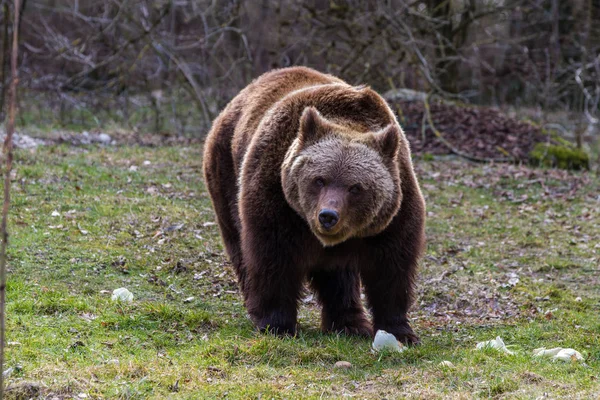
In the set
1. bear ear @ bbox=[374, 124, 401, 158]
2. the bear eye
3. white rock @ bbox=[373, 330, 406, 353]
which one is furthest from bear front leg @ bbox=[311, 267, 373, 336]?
bear ear @ bbox=[374, 124, 401, 158]

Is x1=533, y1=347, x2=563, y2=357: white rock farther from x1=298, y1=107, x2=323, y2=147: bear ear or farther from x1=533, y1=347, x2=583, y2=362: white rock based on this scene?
x1=298, y1=107, x2=323, y2=147: bear ear

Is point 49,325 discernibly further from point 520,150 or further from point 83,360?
point 520,150

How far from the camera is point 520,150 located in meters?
15.2

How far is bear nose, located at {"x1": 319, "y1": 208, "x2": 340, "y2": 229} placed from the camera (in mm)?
5410

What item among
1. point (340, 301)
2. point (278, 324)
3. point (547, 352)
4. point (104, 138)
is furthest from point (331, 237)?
point (104, 138)

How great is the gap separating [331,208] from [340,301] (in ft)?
5.41

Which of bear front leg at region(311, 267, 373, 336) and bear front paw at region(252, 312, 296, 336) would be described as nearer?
bear front paw at region(252, 312, 296, 336)

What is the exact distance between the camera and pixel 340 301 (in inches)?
270

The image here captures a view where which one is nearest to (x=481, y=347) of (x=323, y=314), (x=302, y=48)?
(x=323, y=314)

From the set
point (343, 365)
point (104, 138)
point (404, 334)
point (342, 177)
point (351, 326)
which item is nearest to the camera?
point (343, 365)

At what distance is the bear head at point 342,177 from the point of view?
5.68 metres

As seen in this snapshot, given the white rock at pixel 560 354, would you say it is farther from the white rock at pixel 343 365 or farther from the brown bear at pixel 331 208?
the white rock at pixel 343 365

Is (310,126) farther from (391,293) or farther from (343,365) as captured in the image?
(343,365)

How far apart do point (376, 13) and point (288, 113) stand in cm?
1037
